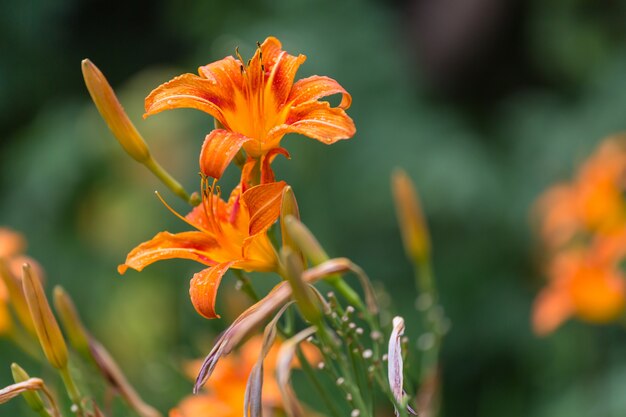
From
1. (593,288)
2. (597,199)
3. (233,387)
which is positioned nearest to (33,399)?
(233,387)

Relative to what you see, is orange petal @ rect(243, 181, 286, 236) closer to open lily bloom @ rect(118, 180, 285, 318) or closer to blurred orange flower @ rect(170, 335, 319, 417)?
open lily bloom @ rect(118, 180, 285, 318)

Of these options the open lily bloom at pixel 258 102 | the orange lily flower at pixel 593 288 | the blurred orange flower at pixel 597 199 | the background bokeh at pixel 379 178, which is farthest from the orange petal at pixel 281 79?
the background bokeh at pixel 379 178

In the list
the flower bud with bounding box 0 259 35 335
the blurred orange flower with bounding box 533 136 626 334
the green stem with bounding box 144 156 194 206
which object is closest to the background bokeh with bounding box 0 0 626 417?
the blurred orange flower with bounding box 533 136 626 334

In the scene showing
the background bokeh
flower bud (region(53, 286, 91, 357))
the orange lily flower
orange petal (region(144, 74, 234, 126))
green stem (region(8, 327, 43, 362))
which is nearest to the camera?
orange petal (region(144, 74, 234, 126))

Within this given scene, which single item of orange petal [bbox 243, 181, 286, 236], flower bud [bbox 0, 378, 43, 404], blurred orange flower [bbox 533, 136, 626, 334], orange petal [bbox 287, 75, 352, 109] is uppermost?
orange petal [bbox 287, 75, 352, 109]

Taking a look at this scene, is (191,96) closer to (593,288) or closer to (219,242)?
(219,242)

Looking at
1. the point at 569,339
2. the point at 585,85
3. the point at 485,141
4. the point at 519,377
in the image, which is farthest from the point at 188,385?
the point at 585,85

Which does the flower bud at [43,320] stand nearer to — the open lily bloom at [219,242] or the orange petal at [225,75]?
the open lily bloom at [219,242]
